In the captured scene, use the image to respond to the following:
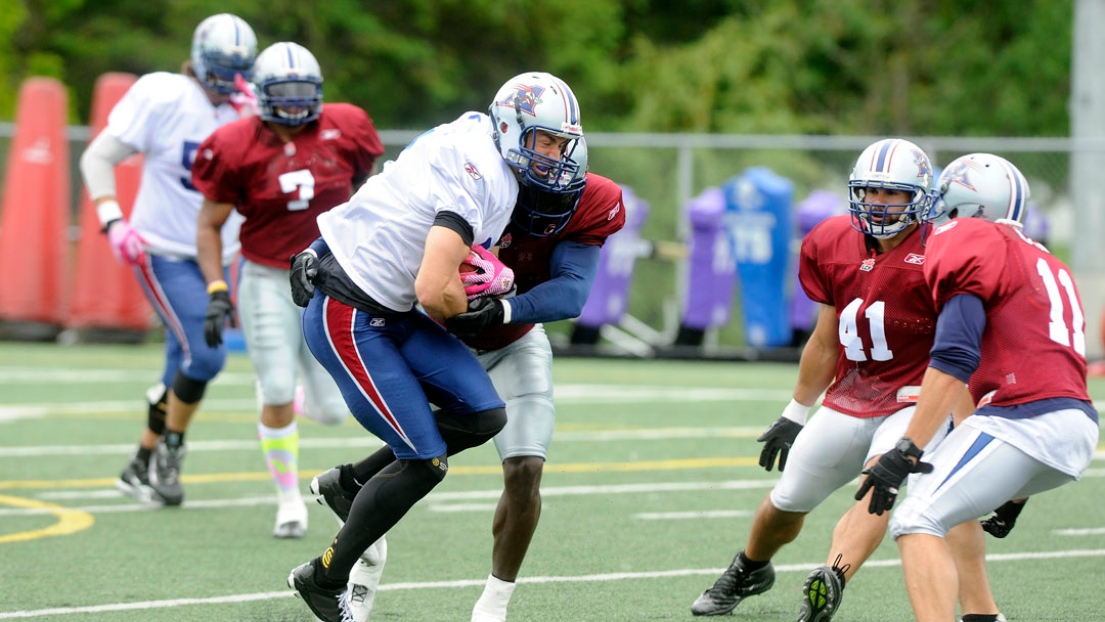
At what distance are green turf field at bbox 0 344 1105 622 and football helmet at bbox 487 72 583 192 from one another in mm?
1451

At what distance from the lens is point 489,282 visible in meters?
4.56

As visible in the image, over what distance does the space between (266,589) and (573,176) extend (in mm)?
1915

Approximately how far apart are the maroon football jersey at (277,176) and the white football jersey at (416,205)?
5.85 feet

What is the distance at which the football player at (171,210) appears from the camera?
6.98 metres

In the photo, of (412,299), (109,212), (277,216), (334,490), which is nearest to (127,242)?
(109,212)

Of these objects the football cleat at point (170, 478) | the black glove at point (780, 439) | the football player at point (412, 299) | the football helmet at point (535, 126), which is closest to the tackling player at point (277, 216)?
the football cleat at point (170, 478)

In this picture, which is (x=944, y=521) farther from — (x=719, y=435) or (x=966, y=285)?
(x=719, y=435)

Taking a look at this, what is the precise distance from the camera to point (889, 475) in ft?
13.4

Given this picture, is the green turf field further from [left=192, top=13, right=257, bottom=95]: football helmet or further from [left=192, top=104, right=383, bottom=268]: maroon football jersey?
[left=192, top=13, right=257, bottom=95]: football helmet

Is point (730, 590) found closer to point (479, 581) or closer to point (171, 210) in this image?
point (479, 581)

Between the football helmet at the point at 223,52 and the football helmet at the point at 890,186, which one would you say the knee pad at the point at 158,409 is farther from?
the football helmet at the point at 890,186

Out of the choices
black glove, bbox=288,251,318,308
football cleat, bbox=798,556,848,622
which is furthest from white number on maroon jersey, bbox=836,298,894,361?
black glove, bbox=288,251,318,308

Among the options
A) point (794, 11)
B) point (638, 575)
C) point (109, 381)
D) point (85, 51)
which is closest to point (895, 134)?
point (794, 11)

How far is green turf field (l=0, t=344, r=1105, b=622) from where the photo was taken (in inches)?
207
